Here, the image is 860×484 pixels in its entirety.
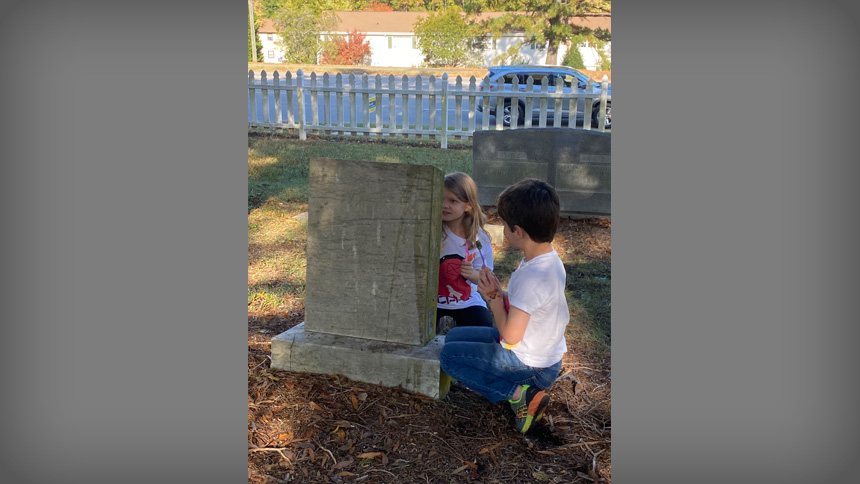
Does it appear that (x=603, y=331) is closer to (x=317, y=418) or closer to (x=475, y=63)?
(x=317, y=418)

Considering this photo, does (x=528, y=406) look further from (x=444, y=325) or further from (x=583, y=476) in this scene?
(x=444, y=325)

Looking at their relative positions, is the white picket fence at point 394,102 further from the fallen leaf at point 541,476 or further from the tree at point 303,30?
the tree at point 303,30

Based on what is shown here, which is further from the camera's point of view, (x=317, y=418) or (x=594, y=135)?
(x=594, y=135)

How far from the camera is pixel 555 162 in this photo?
6332mm

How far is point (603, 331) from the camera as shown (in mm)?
3902

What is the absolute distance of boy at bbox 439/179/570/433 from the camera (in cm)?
252

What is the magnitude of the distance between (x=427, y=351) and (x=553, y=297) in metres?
0.67

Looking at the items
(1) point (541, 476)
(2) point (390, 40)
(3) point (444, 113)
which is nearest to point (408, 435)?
(1) point (541, 476)

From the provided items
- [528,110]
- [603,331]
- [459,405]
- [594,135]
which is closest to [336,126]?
[528,110]

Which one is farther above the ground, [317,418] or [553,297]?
[553,297]

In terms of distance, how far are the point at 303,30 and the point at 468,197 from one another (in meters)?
26.1

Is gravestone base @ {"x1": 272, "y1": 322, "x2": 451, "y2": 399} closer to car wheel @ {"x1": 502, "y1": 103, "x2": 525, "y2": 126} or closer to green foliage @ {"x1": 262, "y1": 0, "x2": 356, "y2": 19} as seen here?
car wheel @ {"x1": 502, "y1": 103, "x2": 525, "y2": 126}

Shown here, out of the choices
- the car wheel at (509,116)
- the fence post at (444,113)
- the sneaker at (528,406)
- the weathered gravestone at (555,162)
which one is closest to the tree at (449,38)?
the car wheel at (509,116)

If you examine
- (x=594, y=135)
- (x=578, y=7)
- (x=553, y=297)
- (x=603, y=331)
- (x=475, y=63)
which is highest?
(x=578, y=7)
